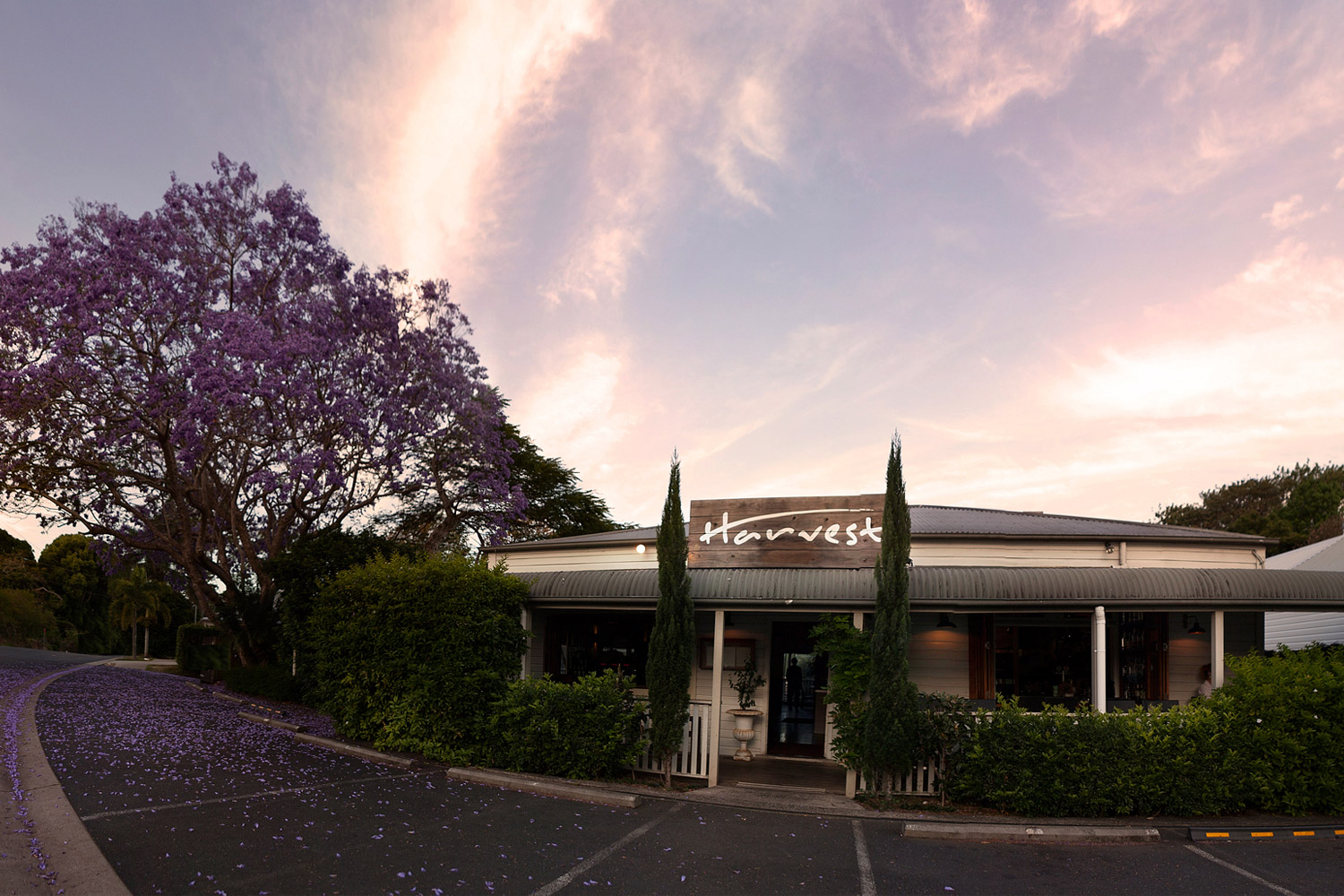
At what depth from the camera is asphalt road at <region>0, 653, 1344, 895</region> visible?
6.11 m

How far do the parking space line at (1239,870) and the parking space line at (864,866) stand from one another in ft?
10.3

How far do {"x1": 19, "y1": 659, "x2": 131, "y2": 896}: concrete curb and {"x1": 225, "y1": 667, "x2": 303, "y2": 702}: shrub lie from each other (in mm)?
9165

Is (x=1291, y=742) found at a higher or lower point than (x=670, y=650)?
lower

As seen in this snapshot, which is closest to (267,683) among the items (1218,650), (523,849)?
(523,849)

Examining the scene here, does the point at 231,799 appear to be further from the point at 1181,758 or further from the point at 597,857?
the point at 1181,758

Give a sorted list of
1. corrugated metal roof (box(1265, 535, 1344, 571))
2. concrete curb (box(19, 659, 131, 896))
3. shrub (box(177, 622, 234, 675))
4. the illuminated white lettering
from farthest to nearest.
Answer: shrub (box(177, 622, 234, 675)), corrugated metal roof (box(1265, 535, 1344, 571)), the illuminated white lettering, concrete curb (box(19, 659, 131, 896))

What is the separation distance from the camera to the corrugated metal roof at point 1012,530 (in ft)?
38.8

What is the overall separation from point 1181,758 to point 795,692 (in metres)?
6.39

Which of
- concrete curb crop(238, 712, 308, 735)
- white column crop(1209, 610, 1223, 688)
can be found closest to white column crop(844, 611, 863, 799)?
white column crop(1209, 610, 1223, 688)

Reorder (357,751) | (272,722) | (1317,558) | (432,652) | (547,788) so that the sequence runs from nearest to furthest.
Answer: (547,788), (432,652), (357,751), (272,722), (1317,558)

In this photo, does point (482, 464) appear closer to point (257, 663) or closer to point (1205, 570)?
point (257, 663)

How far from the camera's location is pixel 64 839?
6.47 m

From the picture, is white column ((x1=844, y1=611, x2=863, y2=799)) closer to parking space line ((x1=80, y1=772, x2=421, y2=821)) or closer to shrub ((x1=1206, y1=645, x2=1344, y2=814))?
shrub ((x1=1206, y1=645, x2=1344, y2=814))

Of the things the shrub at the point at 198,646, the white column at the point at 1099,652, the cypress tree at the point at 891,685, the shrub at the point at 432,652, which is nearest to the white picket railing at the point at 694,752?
the cypress tree at the point at 891,685
